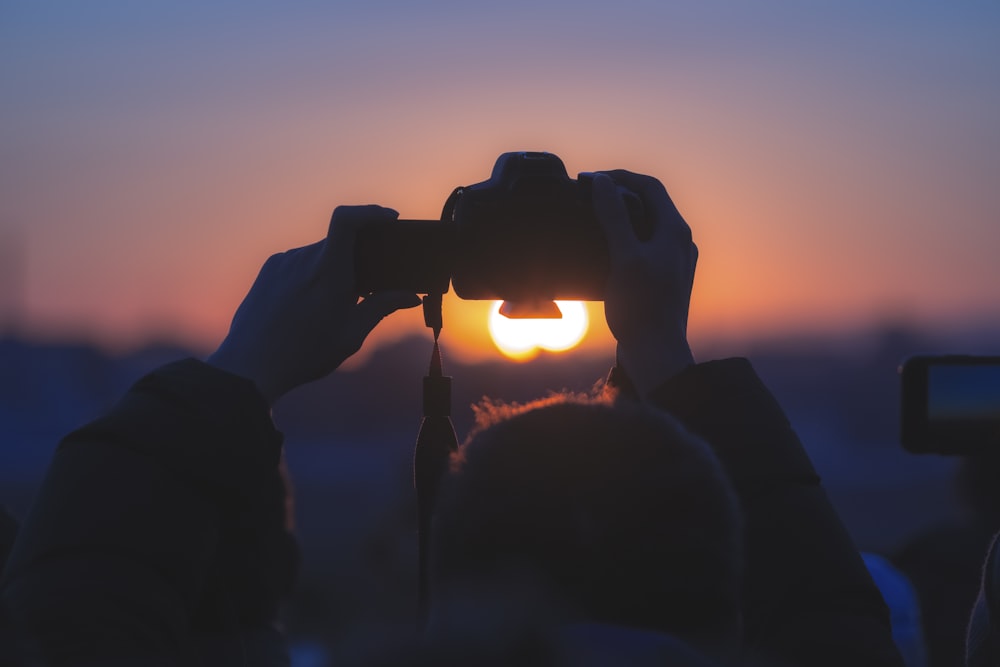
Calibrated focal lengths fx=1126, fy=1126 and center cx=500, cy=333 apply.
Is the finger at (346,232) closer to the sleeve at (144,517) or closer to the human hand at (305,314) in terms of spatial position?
the human hand at (305,314)

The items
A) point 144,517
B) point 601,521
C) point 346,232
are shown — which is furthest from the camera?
point 346,232

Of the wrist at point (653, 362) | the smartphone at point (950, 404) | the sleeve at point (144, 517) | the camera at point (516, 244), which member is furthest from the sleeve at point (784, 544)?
the sleeve at point (144, 517)

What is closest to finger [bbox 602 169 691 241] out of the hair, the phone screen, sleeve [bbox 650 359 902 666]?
sleeve [bbox 650 359 902 666]

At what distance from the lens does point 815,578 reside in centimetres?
133

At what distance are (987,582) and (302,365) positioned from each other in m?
0.91

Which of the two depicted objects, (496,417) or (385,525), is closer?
(496,417)

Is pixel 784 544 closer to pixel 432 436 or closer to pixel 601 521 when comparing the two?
pixel 601 521

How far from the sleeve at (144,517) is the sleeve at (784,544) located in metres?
0.56

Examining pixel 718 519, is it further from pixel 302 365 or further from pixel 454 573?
pixel 302 365

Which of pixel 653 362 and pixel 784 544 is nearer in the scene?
pixel 784 544

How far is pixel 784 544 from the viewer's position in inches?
52.7

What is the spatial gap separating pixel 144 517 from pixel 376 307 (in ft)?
1.88

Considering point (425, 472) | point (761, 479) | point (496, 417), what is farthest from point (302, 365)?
point (761, 479)

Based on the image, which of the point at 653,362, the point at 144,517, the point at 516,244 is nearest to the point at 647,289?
the point at 653,362
